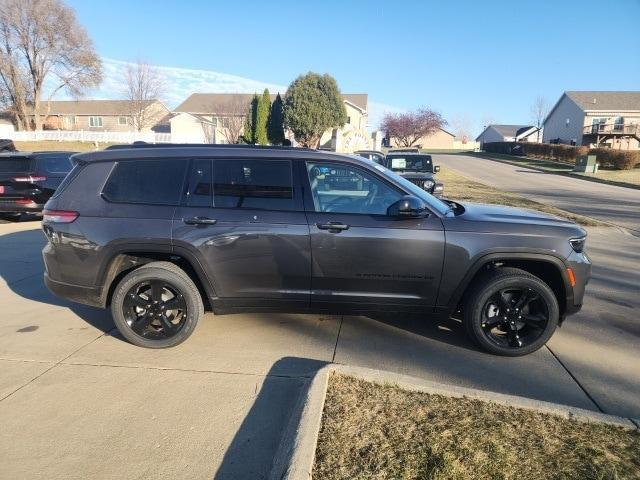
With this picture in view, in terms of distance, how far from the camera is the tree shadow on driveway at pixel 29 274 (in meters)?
4.82

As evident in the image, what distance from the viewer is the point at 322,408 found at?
9.41 feet

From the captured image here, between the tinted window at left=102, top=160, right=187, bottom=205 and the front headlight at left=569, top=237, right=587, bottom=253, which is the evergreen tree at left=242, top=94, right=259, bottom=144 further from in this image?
the front headlight at left=569, top=237, right=587, bottom=253

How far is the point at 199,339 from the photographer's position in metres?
4.25

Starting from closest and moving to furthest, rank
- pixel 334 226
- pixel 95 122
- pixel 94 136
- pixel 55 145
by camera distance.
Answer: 1. pixel 334 226
2. pixel 55 145
3. pixel 94 136
4. pixel 95 122

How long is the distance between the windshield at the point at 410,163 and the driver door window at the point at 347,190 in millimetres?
11063

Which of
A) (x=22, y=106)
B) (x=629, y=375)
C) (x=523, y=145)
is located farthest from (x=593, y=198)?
(x=22, y=106)

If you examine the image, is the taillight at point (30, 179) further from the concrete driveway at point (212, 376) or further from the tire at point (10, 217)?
the concrete driveway at point (212, 376)

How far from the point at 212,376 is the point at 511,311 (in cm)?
262

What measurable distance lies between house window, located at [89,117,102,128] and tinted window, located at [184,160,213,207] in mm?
75407

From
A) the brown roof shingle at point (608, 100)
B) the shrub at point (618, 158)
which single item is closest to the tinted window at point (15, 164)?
the shrub at point (618, 158)

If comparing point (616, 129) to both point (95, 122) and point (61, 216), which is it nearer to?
point (61, 216)

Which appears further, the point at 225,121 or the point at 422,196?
the point at 225,121

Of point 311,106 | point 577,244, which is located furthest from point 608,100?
point 577,244

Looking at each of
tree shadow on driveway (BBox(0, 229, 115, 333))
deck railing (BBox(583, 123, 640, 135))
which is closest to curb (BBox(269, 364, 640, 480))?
tree shadow on driveway (BBox(0, 229, 115, 333))
